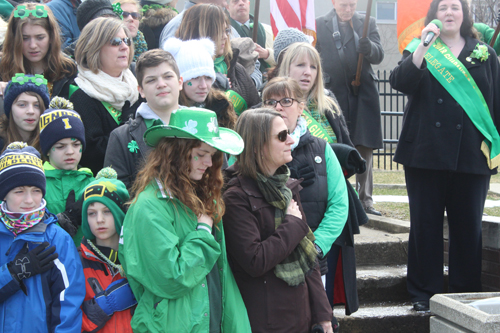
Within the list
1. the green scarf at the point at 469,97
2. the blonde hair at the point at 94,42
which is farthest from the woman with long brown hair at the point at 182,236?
the green scarf at the point at 469,97

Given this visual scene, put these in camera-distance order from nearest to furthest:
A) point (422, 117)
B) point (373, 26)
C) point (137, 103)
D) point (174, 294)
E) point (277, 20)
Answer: point (174, 294) → point (137, 103) → point (422, 117) → point (277, 20) → point (373, 26)

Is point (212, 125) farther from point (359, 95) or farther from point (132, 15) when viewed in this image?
point (359, 95)

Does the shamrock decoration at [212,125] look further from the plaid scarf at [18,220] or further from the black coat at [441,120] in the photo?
the black coat at [441,120]

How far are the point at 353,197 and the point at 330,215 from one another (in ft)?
1.39

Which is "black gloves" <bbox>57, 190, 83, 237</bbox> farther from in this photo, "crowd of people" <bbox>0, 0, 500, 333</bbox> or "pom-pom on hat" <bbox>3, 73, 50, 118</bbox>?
"pom-pom on hat" <bbox>3, 73, 50, 118</bbox>

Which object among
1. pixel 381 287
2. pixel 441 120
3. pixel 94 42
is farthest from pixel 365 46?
pixel 94 42

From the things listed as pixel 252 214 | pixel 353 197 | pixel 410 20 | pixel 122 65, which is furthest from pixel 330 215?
pixel 410 20

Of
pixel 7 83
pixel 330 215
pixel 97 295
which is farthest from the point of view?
pixel 7 83

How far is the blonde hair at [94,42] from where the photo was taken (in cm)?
374

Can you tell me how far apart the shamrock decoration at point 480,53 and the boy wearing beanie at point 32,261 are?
3537 millimetres

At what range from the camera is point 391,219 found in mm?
6055

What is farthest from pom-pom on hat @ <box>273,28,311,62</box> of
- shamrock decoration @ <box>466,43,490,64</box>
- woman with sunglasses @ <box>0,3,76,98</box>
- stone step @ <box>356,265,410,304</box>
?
stone step @ <box>356,265,410,304</box>

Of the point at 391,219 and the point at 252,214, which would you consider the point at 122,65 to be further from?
the point at 391,219

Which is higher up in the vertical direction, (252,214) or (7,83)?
(7,83)
